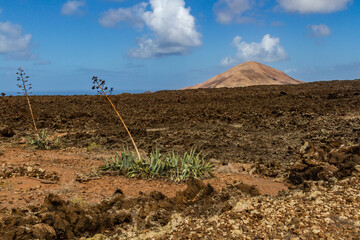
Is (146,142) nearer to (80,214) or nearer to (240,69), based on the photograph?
(80,214)

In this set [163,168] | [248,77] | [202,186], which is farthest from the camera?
[248,77]

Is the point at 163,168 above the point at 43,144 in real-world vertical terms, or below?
below

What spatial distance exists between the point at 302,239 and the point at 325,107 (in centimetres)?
1223

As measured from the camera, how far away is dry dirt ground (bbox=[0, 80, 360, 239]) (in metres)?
2.91

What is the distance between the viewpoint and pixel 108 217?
3207 mm

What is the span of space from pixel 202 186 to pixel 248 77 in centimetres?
3740

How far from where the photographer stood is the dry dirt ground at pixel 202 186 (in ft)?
9.53

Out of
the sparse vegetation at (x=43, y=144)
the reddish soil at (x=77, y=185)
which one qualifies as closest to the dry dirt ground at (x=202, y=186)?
the reddish soil at (x=77, y=185)

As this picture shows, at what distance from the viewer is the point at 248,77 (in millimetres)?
39969

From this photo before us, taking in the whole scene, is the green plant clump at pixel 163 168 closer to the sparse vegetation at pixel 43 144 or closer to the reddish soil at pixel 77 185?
the reddish soil at pixel 77 185

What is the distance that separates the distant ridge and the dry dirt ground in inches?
1022

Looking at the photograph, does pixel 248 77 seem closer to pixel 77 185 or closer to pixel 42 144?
pixel 42 144

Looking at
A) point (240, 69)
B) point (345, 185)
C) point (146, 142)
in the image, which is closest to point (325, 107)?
point (146, 142)

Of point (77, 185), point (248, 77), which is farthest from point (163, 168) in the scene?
point (248, 77)
